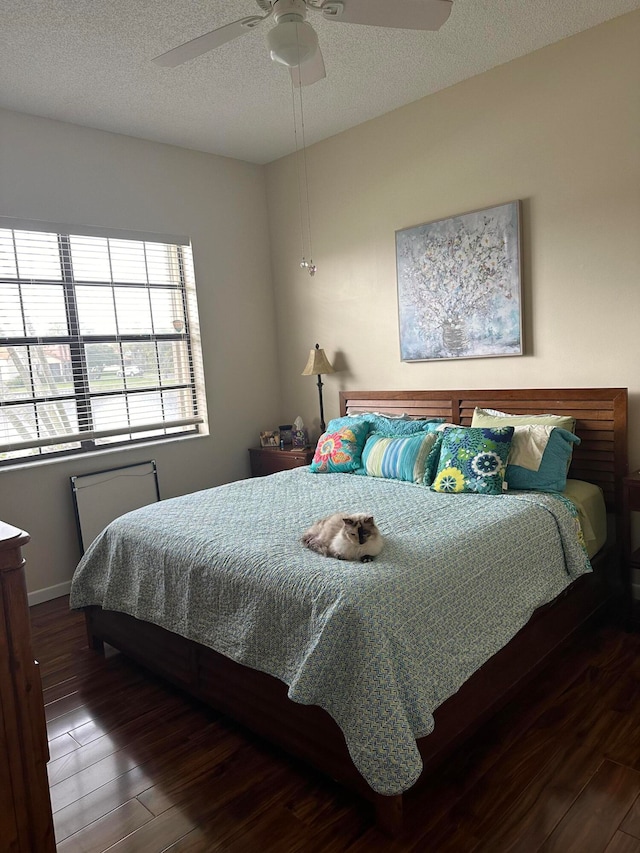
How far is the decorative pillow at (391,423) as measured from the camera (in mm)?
3504

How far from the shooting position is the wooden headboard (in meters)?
3.01

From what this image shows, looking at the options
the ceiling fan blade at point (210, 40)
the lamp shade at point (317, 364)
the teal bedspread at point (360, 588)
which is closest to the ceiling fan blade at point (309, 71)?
the ceiling fan blade at point (210, 40)

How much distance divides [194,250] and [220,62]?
1487mm

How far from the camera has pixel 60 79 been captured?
10.2ft

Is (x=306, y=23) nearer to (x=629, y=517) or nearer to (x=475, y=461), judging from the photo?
(x=475, y=461)

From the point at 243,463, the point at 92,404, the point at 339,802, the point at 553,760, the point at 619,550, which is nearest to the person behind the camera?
the point at 339,802

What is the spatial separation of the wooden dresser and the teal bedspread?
28.6 inches

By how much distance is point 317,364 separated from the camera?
14.3 ft

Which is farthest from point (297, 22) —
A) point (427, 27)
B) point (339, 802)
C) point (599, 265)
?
point (339, 802)

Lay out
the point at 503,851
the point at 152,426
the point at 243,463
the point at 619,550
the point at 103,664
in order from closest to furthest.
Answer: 1. the point at 503,851
2. the point at 103,664
3. the point at 619,550
4. the point at 152,426
5. the point at 243,463

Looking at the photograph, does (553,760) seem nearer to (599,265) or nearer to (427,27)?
(599,265)

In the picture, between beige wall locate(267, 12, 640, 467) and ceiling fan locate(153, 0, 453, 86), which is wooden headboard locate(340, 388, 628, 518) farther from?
ceiling fan locate(153, 0, 453, 86)

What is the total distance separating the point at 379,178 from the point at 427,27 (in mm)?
1907

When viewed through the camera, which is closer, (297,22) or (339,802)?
(339,802)
